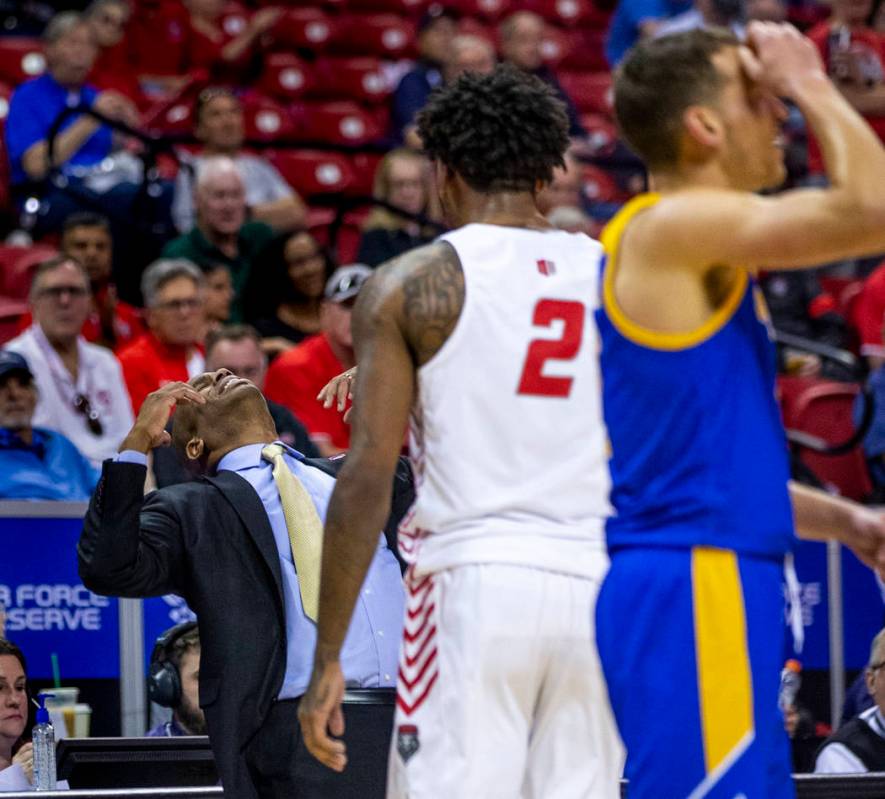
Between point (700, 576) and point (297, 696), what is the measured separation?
5.51 feet

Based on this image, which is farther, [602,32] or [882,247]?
[602,32]

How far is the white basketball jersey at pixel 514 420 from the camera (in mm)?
3176

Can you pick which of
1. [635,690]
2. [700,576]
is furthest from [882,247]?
[635,690]

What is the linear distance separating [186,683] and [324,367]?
2670 millimetres

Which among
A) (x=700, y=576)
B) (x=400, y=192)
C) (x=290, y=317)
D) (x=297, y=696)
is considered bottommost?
(x=297, y=696)

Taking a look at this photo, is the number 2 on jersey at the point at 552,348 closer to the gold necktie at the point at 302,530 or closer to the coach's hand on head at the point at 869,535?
the coach's hand on head at the point at 869,535

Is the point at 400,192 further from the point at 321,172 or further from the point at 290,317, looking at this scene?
the point at 321,172

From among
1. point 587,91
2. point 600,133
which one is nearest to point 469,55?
point 600,133

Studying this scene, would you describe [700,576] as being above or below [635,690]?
above

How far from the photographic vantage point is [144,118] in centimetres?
1117

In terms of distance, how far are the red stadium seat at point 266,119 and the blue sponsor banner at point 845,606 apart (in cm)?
575

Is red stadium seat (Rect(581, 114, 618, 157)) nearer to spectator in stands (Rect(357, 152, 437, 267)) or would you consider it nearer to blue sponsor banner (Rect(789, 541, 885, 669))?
spectator in stands (Rect(357, 152, 437, 267))

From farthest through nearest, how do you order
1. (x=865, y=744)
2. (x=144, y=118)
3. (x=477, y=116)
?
(x=144, y=118)
(x=865, y=744)
(x=477, y=116)

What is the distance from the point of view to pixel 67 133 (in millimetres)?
9664
